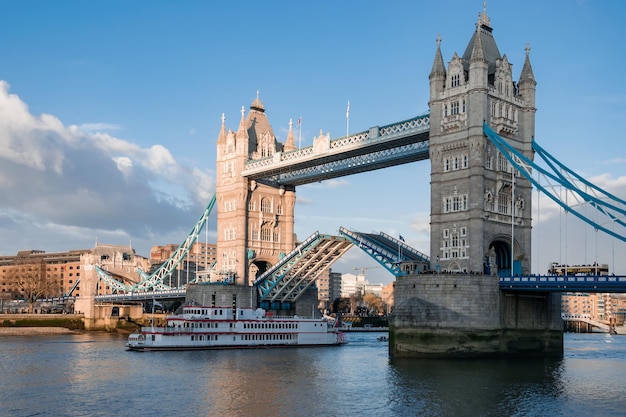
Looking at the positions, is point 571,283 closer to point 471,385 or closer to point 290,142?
point 471,385

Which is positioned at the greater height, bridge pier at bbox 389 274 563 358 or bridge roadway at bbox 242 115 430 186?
bridge roadway at bbox 242 115 430 186

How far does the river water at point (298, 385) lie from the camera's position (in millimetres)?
31984

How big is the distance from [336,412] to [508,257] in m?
28.3

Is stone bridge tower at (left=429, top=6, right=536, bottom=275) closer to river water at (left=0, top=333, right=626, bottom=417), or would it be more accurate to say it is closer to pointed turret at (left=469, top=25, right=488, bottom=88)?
pointed turret at (left=469, top=25, right=488, bottom=88)

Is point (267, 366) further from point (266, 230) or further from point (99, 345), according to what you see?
point (266, 230)

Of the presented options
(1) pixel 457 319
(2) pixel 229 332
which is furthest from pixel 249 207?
(1) pixel 457 319

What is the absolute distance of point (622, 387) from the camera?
39375mm

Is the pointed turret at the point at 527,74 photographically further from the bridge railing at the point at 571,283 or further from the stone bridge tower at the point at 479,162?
the bridge railing at the point at 571,283

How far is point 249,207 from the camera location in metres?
75.1

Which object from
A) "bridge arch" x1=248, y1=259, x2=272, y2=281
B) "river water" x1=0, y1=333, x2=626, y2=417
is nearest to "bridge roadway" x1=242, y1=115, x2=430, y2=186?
"bridge arch" x1=248, y1=259, x2=272, y2=281

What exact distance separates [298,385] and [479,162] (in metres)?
21.4

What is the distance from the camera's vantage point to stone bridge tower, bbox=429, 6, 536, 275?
52.4m

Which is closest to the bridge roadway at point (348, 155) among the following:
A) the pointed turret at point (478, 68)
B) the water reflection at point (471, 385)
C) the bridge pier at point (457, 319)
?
the pointed turret at point (478, 68)

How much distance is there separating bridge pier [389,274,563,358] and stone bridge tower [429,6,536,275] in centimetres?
276
